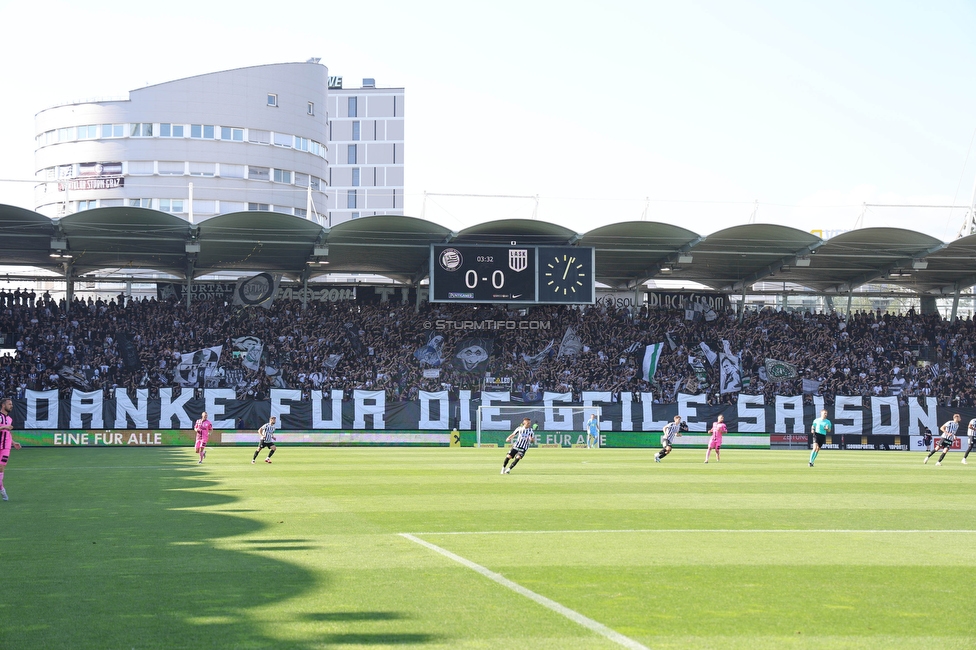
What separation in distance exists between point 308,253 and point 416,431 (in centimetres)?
1281

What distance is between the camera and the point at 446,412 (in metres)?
49.9

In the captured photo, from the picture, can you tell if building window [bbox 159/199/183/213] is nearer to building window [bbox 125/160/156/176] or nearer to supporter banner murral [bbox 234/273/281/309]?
building window [bbox 125/160/156/176]

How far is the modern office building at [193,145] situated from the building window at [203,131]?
9 centimetres

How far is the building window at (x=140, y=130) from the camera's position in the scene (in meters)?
88.2

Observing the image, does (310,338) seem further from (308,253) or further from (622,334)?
(622,334)

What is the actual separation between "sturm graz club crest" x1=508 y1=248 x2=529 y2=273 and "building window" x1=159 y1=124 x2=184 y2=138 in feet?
162

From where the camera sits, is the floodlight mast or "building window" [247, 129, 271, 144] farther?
"building window" [247, 129, 271, 144]

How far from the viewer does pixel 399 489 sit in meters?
22.6

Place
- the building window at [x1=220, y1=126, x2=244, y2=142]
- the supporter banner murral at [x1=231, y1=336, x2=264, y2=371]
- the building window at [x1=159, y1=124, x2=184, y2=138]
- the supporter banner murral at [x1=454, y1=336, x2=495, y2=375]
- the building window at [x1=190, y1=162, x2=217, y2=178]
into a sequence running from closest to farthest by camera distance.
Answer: the supporter banner murral at [x1=231, y1=336, x2=264, y2=371]
the supporter banner murral at [x1=454, y1=336, x2=495, y2=375]
the building window at [x1=159, y1=124, x2=184, y2=138]
the building window at [x1=190, y1=162, x2=217, y2=178]
the building window at [x1=220, y1=126, x2=244, y2=142]

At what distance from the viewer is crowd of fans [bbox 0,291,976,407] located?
51.1 metres

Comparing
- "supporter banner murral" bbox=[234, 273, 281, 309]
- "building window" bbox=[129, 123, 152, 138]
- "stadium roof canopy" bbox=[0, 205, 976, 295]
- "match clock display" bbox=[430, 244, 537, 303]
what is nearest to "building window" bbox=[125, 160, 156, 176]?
"building window" bbox=[129, 123, 152, 138]

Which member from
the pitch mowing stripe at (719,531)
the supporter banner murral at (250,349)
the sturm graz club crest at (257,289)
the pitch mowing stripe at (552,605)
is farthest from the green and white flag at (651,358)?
the pitch mowing stripe at (552,605)

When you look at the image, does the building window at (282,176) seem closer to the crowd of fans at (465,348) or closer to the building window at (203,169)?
the building window at (203,169)

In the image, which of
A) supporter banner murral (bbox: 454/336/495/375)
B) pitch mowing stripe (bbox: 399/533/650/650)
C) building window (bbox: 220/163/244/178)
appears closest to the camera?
pitch mowing stripe (bbox: 399/533/650/650)
